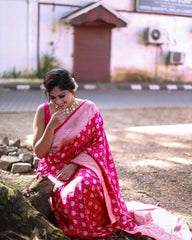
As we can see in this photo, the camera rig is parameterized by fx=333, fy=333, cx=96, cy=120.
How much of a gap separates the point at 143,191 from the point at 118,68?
11621mm

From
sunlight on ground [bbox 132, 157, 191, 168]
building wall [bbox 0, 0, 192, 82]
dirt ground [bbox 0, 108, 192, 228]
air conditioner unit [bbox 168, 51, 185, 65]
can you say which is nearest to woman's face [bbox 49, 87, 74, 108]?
dirt ground [bbox 0, 108, 192, 228]

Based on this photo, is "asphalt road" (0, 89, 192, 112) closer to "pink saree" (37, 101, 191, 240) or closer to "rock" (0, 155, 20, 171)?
"rock" (0, 155, 20, 171)

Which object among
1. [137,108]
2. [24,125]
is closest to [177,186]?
[24,125]

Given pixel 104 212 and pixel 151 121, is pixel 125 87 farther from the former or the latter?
pixel 104 212

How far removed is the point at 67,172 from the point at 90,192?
0.24 m

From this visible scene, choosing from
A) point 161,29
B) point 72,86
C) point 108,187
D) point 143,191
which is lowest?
point 143,191

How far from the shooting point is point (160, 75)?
50.2ft

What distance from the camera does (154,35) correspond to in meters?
14.6

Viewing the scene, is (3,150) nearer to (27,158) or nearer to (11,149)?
(11,149)

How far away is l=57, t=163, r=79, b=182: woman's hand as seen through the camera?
240 cm

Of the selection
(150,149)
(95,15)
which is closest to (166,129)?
(150,149)

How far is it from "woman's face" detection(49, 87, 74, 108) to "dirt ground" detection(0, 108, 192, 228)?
4.14ft

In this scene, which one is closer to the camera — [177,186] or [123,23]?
[177,186]

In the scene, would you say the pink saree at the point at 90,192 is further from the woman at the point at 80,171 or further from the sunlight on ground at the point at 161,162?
the sunlight on ground at the point at 161,162
